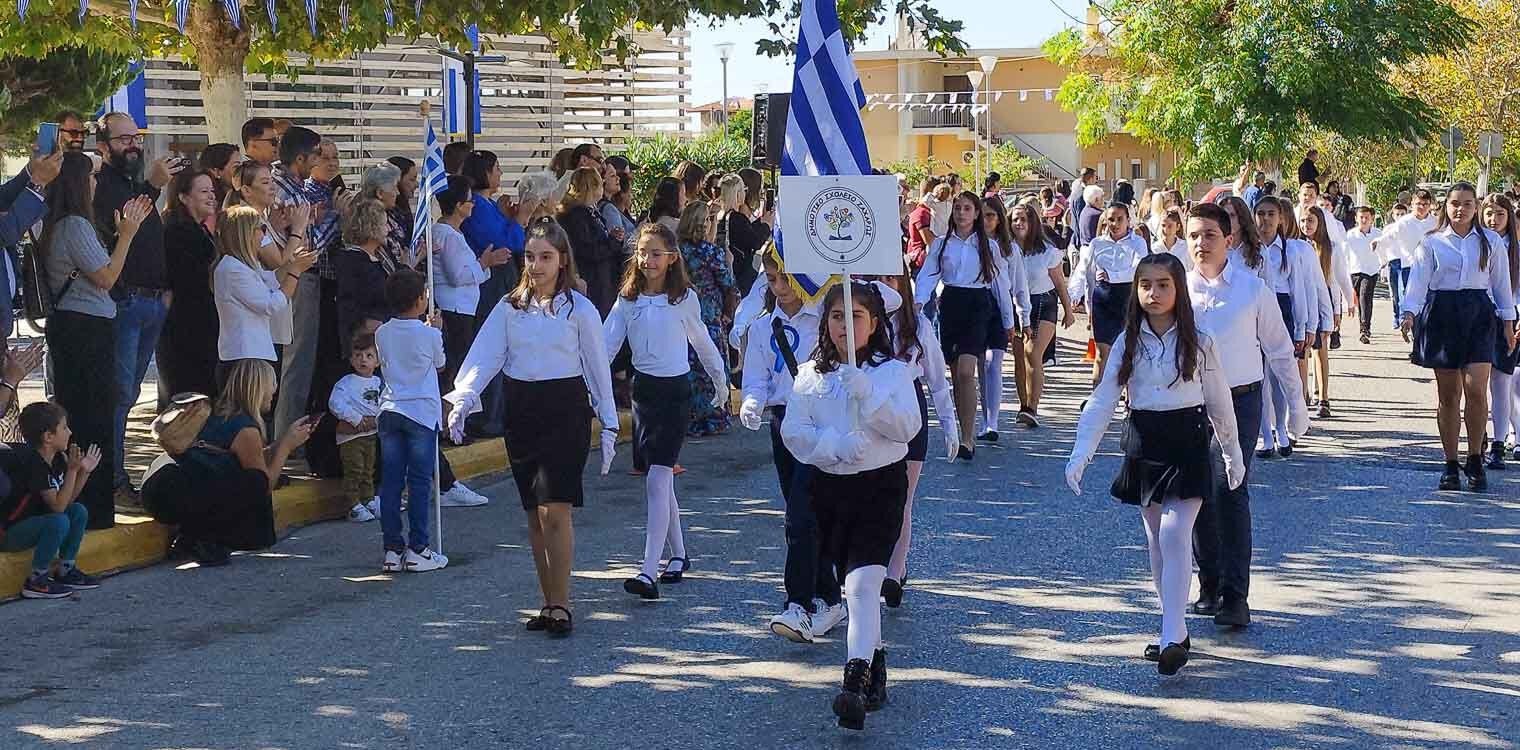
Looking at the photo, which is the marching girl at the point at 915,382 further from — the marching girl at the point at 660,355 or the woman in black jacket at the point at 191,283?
the woman in black jacket at the point at 191,283

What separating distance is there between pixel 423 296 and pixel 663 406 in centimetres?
147

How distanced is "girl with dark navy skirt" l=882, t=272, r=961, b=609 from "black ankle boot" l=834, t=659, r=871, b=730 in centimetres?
97

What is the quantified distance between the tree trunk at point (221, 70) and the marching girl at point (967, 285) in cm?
525

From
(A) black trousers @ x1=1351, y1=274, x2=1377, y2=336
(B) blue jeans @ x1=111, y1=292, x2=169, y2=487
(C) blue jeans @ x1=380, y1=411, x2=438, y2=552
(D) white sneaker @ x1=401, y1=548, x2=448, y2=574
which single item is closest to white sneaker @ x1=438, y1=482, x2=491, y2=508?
(C) blue jeans @ x1=380, y1=411, x2=438, y2=552

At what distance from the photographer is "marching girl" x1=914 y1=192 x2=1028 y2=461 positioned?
41.8 ft

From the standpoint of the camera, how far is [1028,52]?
68.6 meters

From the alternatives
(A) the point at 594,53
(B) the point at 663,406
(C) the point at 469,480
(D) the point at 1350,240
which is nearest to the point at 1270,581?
(B) the point at 663,406

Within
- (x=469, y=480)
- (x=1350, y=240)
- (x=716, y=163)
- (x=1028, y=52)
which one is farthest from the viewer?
(x=1028, y=52)

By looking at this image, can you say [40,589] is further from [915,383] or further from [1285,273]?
[1285,273]

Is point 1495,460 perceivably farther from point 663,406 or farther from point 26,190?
point 26,190

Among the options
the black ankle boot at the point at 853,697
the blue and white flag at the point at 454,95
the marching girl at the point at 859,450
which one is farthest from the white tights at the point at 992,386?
the black ankle boot at the point at 853,697

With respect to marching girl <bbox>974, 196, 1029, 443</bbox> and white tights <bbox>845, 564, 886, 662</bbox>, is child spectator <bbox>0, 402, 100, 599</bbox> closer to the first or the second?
white tights <bbox>845, 564, 886, 662</bbox>

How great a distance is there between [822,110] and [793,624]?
6.92ft

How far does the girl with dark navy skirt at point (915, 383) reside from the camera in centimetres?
722
